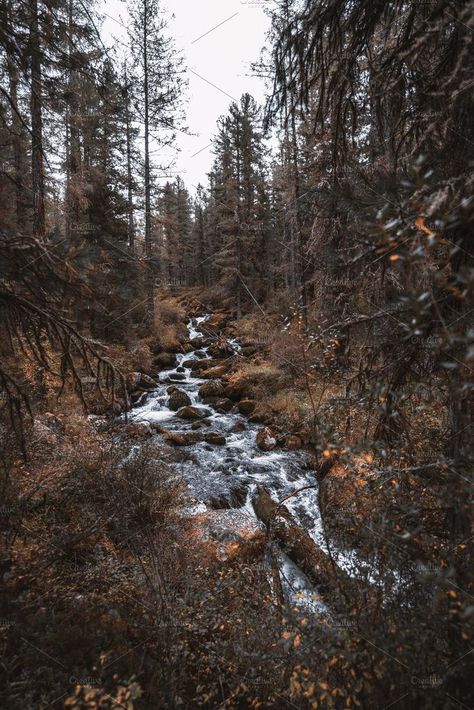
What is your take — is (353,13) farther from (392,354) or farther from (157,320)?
(157,320)

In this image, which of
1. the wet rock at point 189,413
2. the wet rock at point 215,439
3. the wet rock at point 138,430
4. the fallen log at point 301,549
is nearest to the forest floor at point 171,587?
the fallen log at point 301,549

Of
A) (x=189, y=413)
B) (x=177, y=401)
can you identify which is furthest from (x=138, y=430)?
(x=177, y=401)

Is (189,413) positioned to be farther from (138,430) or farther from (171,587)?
(171,587)

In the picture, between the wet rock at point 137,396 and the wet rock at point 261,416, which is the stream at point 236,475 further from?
the wet rock at point 261,416

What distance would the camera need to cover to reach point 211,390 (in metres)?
14.2

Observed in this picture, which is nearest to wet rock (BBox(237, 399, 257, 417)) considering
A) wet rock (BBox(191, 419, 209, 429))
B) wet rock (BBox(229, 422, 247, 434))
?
wet rock (BBox(229, 422, 247, 434))

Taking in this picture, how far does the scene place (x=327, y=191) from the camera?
2.72 m

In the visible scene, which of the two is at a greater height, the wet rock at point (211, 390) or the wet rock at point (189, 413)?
the wet rock at point (211, 390)

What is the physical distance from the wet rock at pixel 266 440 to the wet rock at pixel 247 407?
2112mm

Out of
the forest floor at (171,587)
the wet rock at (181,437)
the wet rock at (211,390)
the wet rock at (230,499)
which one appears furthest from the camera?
the wet rock at (211,390)

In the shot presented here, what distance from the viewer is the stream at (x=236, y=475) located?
659cm

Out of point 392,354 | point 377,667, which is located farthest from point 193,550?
point 392,354

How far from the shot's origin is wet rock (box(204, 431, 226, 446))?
1049cm

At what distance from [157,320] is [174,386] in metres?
6.29
